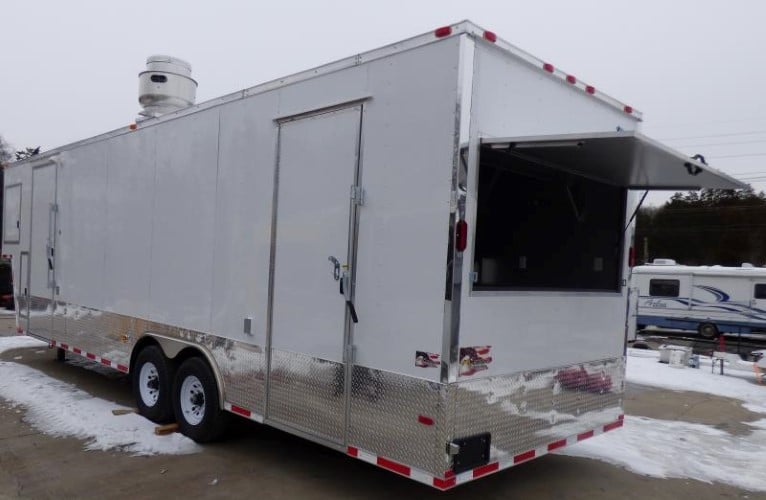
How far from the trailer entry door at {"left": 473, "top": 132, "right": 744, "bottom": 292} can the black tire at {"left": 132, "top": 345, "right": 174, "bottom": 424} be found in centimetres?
326

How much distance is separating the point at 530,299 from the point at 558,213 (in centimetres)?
117

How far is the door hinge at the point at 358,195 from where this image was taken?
13.1 feet

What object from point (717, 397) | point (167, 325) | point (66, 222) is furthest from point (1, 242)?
point (717, 397)

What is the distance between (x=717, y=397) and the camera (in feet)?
29.1

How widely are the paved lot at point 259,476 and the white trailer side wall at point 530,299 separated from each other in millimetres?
1097

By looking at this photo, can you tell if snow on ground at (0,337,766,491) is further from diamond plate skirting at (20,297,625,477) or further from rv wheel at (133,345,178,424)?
diamond plate skirting at (20,297,625,477)

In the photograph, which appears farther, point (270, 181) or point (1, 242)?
point (1, 242)

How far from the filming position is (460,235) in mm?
3467

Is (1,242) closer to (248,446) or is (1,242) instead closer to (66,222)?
(66,222)

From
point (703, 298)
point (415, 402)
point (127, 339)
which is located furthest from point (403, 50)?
point (703, 298)

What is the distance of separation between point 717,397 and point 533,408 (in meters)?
6.27

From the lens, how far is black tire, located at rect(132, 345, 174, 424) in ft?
18.9

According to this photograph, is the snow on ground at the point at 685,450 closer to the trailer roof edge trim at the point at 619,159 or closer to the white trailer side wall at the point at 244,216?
the trailer roof edge trim at the point at 619,159

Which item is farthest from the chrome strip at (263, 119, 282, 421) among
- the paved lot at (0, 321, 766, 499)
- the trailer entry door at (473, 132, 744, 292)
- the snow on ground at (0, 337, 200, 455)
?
the trailer entry door at (473, 132, 744, 292)
